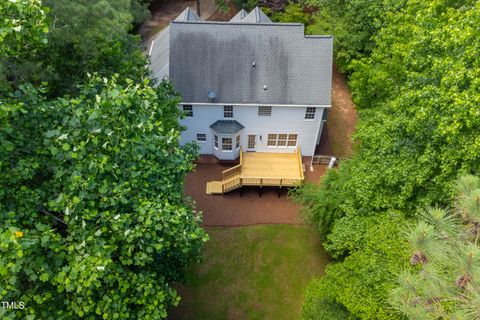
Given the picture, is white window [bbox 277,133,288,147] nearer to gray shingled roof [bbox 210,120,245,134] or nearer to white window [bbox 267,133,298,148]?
white window [bbox 267,133,298,148]

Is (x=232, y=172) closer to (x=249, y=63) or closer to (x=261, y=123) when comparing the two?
(x=261, y=123)

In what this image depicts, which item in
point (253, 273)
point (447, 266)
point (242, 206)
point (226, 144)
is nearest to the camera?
point (447, 266)

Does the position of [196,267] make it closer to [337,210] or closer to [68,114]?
[337,210]

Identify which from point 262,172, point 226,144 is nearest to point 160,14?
point 226,144

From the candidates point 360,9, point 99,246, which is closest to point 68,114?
point 99,246

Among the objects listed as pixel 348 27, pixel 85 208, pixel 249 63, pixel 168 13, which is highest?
pixel 168 13
